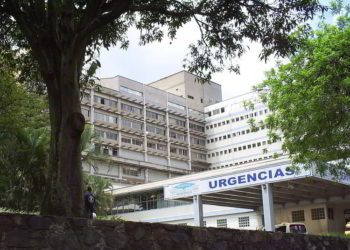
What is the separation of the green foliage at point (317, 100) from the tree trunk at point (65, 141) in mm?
9746

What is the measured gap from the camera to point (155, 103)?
86562 mm

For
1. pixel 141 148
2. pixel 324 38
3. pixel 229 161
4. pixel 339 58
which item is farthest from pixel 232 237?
pixel 229 161

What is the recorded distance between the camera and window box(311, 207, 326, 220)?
35688 mm

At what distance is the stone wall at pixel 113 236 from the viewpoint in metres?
5.00

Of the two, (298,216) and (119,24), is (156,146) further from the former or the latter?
(119,24)

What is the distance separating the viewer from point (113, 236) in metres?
5.85

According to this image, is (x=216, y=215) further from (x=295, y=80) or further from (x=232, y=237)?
(x=232, y=237)

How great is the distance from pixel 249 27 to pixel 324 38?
27.5ft

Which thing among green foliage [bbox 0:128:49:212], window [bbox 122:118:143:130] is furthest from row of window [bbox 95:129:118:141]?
green foliage [bbox 0:128:49:212]

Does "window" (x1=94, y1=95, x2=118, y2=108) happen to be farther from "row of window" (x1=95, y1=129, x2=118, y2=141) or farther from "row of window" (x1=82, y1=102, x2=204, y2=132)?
"row of window" (x1=95, y1=129, x2=118, y2=141)

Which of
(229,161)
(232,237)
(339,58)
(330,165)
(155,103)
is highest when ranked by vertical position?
(155,103)

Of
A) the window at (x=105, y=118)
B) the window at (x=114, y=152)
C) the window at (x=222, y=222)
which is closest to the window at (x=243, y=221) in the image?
the window at (x=222, y=222)

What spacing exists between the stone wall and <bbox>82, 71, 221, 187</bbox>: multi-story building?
62813mm

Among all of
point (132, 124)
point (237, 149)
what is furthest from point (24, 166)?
point (237, 149)
